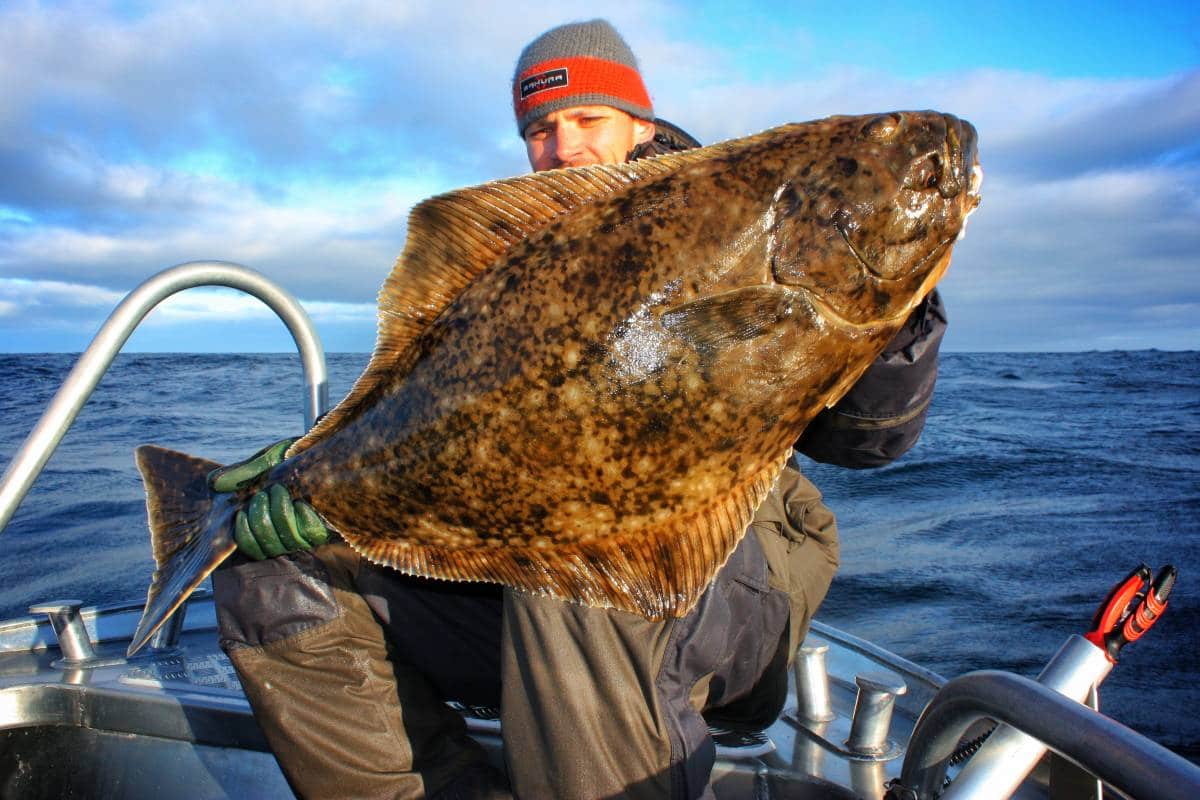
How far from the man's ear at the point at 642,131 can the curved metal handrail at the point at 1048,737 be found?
2.61 meters

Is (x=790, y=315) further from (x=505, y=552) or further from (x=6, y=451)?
(x=6, y=451)

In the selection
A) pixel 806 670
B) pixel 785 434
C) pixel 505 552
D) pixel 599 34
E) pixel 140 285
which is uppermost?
pixel 599 34

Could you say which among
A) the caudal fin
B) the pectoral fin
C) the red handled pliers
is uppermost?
the pectoral fin

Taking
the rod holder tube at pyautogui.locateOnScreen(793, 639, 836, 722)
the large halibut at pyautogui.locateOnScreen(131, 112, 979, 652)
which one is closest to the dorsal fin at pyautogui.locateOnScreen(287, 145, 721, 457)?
the large halibut at pyautogui.locateOnScreen(131, 112, 979, 652)

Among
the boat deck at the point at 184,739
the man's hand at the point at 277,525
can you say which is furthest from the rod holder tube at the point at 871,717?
the man's hand at the point at 277,525

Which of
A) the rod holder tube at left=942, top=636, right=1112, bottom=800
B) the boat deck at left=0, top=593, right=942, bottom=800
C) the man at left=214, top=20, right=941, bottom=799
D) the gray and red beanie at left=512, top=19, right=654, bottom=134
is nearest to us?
the rod holder tube at left=942, top=636, right=1112, bottom=800

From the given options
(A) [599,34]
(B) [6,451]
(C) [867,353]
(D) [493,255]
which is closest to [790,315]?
(C) [867,353]

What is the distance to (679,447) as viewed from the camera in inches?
72.6

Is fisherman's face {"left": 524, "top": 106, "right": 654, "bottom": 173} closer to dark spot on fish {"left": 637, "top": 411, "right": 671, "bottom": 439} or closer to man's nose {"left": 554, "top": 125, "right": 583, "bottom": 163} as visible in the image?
Result: man's nose {"left": 554, "top": 125, "right": 583, "bottom": 163}

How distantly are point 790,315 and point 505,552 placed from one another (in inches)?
37.1

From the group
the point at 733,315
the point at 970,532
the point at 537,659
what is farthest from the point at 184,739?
the point at 970,532

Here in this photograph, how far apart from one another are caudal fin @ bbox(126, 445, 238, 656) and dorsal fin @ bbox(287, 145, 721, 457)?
0.62 metres

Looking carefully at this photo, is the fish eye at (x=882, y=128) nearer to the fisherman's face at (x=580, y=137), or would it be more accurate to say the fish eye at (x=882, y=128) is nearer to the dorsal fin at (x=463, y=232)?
the dorsal fin at (x=463, y=232)

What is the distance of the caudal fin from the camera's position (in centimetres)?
227
